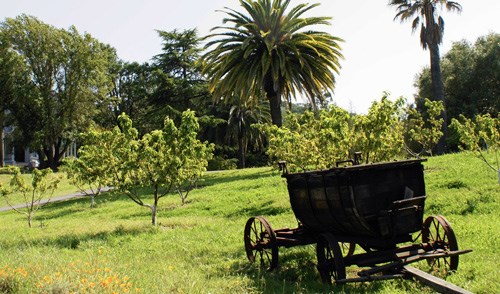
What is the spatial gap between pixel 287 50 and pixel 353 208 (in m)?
20.4

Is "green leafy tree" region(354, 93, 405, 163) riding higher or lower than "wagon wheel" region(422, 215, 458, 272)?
higher

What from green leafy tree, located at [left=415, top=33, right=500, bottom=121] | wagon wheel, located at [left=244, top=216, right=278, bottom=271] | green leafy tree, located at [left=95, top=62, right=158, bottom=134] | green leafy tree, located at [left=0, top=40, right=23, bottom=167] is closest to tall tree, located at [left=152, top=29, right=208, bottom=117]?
green leafy tree, located at [left=95, top=62, right=158, bottom=134]

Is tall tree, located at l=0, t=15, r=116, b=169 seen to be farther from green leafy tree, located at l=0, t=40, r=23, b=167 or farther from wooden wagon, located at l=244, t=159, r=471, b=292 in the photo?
wooden wagon, located at l=244, t=159, r=471, b=292

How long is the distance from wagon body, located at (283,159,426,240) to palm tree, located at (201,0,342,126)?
18.5 m

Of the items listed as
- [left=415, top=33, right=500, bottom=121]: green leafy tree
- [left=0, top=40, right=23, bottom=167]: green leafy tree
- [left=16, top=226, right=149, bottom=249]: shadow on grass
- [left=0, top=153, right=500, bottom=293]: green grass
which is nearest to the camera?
[left=0, top=153, right=500, bottom=293]: green grass

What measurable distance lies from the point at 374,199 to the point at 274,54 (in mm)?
19852

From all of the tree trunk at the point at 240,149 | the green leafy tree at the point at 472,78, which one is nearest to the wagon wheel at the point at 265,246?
the green leafy tree at the point at 472,78

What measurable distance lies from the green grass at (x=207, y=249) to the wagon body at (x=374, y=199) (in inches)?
30.3

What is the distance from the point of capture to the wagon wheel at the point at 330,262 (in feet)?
18.4

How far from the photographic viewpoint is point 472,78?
35.2 meters

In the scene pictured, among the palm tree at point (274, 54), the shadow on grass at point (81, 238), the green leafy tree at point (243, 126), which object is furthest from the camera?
the green leafy tree at point (243, 126)

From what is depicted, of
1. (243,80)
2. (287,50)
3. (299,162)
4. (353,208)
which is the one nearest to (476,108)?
(287,50)

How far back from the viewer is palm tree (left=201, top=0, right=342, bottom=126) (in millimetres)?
24453

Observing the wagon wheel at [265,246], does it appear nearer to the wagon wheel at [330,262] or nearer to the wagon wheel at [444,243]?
the wagon wheel at [330,262]
